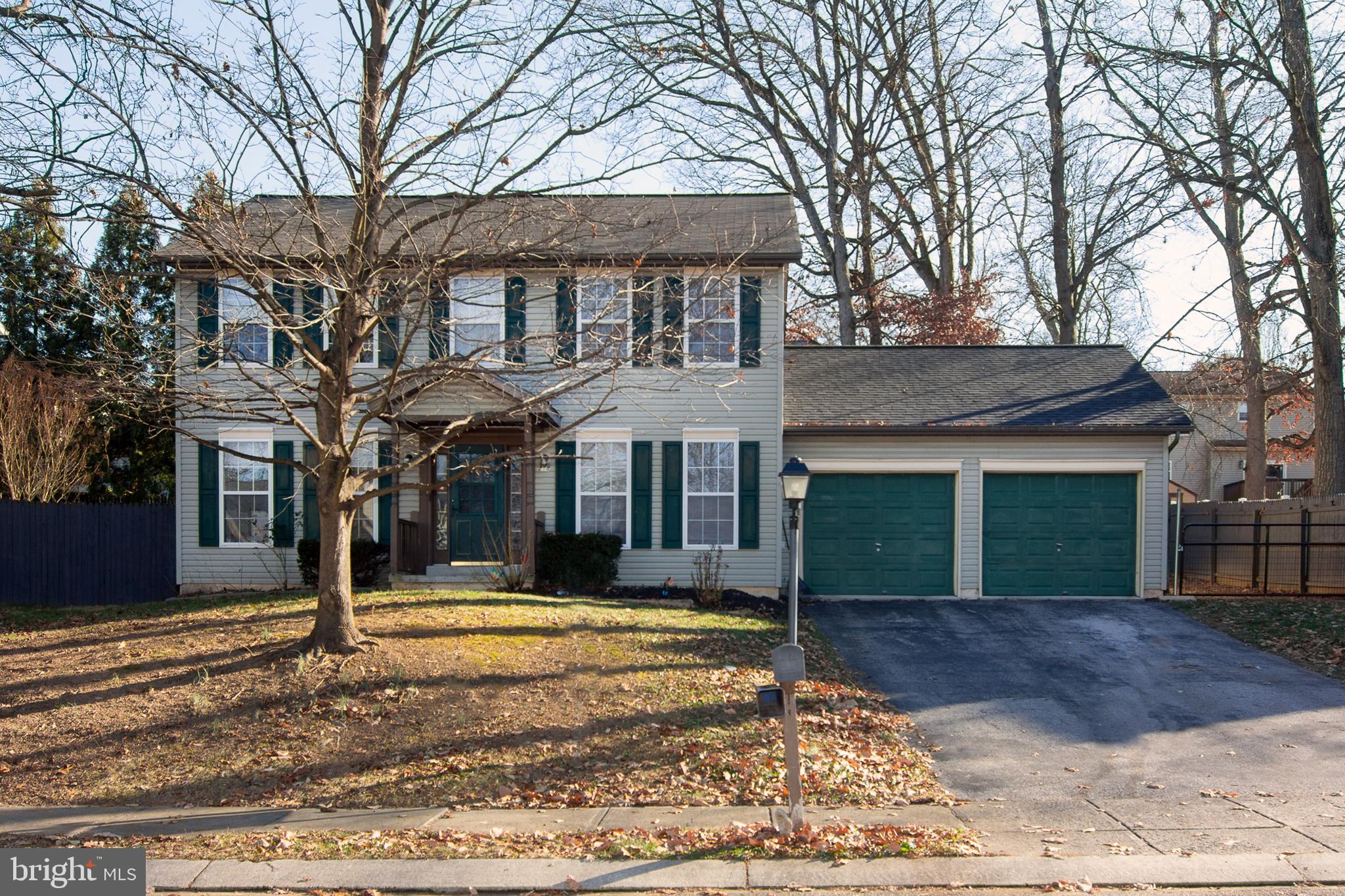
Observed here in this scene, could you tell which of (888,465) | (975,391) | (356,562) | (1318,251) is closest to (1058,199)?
(1318,251)

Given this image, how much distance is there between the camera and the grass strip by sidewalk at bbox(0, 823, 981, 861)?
6.61 metres

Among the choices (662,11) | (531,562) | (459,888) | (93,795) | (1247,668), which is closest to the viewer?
(459,888)

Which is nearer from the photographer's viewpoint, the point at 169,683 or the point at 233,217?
the point at 233,217

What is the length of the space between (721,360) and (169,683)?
30.0 feet

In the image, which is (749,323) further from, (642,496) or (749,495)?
(642,496)

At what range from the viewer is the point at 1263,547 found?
1730 centimetres

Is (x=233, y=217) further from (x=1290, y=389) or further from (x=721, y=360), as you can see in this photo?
(x=1290, y=389)

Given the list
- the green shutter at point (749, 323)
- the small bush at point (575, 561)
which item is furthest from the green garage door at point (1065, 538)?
the small bush at point (575, 561)

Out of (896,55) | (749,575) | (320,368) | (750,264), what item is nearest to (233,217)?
(320,368)

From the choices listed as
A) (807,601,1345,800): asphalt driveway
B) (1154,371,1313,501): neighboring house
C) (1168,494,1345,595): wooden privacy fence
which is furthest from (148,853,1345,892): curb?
(1154,371,1313,501): neighboring house

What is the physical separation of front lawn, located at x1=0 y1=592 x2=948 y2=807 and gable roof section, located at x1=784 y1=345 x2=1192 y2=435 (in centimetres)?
597

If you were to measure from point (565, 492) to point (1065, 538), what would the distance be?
26.5ft

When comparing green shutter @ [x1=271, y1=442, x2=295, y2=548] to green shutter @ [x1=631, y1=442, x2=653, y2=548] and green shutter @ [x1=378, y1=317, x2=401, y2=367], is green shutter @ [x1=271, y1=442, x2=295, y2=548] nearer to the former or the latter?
green shutter @ [x1=378, y1=317, x2=401, y2=367]

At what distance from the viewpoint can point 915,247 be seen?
94.9ft
